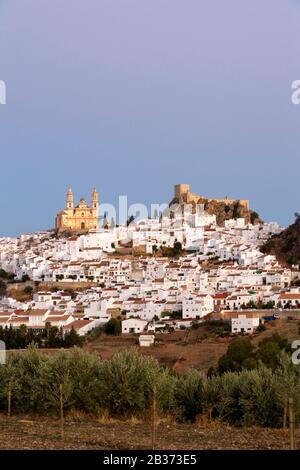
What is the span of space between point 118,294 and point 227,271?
5.78 metres

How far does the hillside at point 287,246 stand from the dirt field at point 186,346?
14104 mm

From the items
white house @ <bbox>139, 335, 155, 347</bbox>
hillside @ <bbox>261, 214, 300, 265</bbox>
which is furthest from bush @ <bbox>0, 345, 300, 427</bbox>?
hillside @ <bbox>261, 214, 300, 265</bbox>

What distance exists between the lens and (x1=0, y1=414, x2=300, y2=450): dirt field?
6.94 m

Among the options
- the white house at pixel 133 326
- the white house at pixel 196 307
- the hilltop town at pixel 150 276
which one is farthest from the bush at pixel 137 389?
the white house at pixel 196 307

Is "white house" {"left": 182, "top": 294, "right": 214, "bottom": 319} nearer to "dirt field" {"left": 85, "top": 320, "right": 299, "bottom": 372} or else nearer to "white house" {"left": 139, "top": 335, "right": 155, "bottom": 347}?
"dirt field" {"left": 85, "top": 320, "right": 299, "bottom": 372}

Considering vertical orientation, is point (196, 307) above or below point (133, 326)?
above

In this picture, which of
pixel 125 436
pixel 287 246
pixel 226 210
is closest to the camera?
pixel 125 436

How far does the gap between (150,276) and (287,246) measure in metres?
7.42

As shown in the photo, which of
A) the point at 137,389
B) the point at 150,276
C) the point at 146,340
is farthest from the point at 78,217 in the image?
the point at 137,389

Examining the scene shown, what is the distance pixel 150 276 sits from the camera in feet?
137

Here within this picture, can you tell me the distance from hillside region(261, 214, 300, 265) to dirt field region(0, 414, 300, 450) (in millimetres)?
34382

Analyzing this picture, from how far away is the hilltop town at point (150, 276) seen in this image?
107 feet

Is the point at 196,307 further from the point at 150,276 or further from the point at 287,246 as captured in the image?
the point at 287,246
